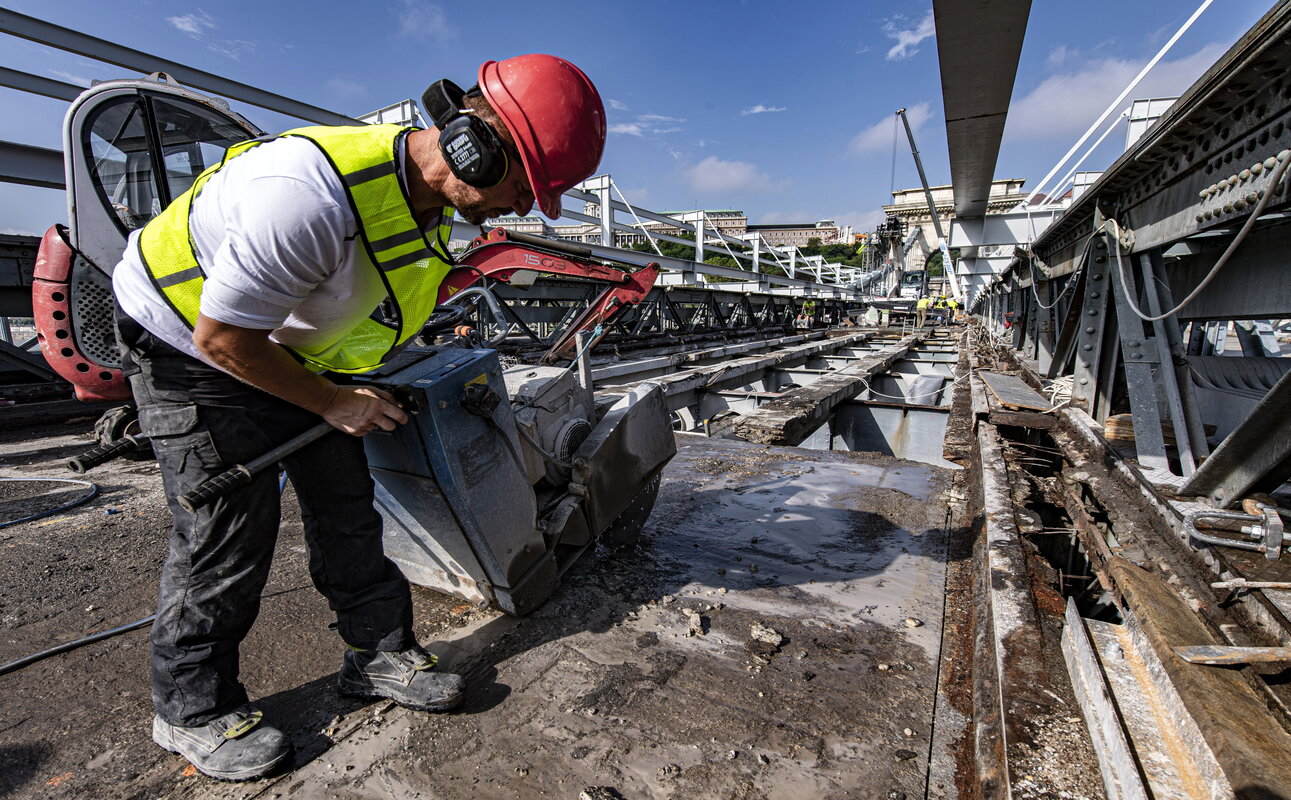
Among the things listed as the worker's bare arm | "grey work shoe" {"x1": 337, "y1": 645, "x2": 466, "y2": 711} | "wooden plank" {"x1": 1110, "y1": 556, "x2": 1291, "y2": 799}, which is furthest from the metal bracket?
the worker's bare arm

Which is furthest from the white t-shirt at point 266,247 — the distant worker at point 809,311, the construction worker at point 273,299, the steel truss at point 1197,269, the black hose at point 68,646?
the distant worker at point 809,311

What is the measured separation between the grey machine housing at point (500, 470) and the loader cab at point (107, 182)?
189cm

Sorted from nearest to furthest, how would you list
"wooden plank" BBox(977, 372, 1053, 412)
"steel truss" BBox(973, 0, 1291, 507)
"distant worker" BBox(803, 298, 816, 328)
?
"steel truss" BBox(973, 0, 1291, 507) < "wooden plank" BBox(977, 372, 1053, 412) < "distant worker" BBox(803, 298, 816, 328)

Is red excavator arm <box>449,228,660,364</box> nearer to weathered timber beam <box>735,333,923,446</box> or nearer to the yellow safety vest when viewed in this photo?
weathered timber beam <box>735,333,923,446</box>

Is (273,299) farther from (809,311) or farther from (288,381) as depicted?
(809,311)

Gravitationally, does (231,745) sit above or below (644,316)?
below

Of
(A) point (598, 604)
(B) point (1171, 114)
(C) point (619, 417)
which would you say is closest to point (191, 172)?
(C) point (619, 417)

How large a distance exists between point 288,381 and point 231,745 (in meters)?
0.94

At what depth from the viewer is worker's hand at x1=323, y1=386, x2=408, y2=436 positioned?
152cm

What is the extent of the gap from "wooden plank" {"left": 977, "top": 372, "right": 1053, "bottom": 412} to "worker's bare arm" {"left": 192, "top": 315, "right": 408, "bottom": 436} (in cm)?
454

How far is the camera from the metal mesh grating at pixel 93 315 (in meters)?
2.98

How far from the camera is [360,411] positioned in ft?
5.03

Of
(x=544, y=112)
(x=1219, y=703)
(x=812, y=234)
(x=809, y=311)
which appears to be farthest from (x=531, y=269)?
(x=812, y=234)

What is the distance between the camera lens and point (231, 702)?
5.12ft
